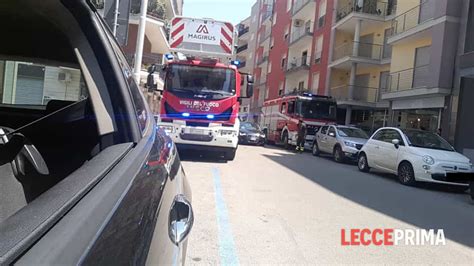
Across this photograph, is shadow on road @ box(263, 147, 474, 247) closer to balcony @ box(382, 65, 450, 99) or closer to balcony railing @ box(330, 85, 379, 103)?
balcony @ box(382, 65, 450, 99)

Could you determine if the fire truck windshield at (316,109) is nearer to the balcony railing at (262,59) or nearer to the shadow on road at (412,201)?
the shadow on road at (412,201)

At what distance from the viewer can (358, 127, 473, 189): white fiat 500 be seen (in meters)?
11.4

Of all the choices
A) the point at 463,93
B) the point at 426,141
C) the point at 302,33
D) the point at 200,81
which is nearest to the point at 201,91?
the point at 200,81

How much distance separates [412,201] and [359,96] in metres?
21.1

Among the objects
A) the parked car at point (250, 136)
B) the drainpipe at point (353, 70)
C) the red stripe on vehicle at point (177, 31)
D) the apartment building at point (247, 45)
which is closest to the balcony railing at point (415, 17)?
the drainpipe at point (353, 70)

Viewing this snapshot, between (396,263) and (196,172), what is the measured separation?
661 cm

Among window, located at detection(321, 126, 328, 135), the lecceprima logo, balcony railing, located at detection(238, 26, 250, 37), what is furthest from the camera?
balcony railing, located at detection(238, 26, 250, 37)

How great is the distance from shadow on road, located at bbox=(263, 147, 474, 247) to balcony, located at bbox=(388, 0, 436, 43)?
10746mm

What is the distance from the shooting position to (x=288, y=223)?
6281mm

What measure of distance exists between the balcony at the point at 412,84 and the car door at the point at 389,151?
23.4ft

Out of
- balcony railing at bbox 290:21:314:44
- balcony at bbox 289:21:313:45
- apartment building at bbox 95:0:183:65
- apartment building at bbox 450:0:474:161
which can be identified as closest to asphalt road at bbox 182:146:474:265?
apartment building at bbox 450:0:474:161

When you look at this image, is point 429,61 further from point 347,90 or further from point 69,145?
point 69,145

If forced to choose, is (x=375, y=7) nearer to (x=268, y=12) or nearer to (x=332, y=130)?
(x=332, y=130)

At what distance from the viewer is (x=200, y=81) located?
12.8m
